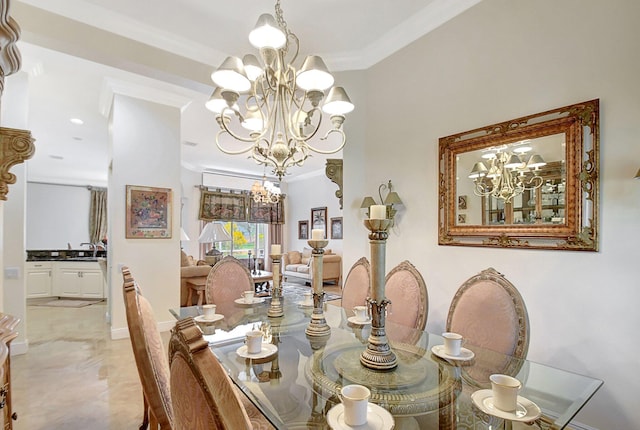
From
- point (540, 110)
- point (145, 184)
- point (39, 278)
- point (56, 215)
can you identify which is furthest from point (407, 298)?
point (56, 215)

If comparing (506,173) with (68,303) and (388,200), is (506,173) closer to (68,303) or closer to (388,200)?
(388,200)

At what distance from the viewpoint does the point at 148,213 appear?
160 inches

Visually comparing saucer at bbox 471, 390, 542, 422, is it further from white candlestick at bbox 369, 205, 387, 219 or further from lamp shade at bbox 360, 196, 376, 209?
lamp shade at bbox 360, 196, 376, 209

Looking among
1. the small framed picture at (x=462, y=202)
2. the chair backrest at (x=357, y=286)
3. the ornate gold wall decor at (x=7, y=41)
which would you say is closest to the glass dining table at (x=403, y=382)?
the chair backrest at (x=357, y=286)

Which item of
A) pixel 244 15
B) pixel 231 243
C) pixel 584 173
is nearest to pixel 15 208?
pixel 244 15

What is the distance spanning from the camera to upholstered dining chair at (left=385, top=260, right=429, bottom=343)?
1.98 m

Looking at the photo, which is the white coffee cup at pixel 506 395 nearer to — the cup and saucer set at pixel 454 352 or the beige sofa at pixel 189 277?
the cup and saucer set at pixel 454 352

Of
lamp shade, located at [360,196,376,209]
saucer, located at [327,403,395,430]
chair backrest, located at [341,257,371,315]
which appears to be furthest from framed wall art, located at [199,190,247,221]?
saucer, located at [327,403,395,430]

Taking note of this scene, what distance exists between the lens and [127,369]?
9.65 feet

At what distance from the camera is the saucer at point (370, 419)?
0.89 m

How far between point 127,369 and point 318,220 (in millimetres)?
6783

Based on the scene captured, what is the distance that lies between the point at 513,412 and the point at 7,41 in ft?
6.25

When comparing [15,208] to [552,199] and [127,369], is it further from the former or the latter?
[552,199]

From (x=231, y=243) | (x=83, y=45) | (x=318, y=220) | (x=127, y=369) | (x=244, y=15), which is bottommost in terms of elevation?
(x=127, y=369)
